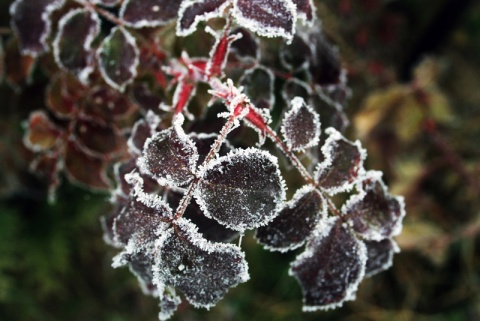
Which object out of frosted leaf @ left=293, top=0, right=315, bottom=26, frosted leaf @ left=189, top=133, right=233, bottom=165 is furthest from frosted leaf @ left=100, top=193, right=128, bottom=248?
frosted leaf @ left=293, top=0, right=315, bottom=26

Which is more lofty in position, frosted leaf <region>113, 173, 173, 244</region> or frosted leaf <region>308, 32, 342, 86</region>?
frosted leaf <region>308, 32, 342, 86</region>

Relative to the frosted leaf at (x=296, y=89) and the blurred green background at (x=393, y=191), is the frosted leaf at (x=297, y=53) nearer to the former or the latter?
the frosted leaf at (x=296, y=89)

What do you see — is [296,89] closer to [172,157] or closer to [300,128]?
[300,128]

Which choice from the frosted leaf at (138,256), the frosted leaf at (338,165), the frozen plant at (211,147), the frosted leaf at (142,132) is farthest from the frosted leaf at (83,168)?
the frosted leaf at (338,165)

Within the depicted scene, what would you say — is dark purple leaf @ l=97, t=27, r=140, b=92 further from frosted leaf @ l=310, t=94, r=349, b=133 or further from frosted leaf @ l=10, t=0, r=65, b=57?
frosted leaf @ l=310, t=94, r=349, b=133

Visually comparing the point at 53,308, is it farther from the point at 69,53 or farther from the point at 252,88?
the point at 252,88

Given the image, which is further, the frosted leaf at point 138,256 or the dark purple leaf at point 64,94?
the dark purple leaf at point 64,94
